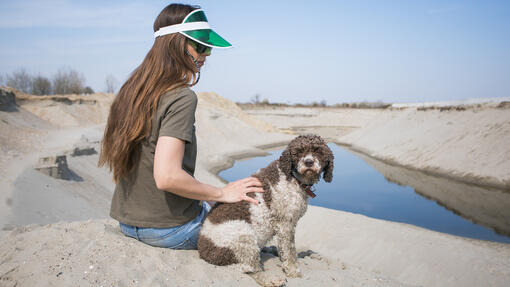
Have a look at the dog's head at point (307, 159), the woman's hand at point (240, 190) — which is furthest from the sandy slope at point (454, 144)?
the woman's hand at point (240, 190)

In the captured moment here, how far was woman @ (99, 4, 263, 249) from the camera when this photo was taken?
7.14 ft

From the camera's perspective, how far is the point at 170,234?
271cm

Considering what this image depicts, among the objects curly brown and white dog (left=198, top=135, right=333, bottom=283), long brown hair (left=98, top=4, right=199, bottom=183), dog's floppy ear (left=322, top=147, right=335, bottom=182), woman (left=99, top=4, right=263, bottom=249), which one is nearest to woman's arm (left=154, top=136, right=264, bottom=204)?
woman (left=99, top=4, right=263, bottom=249)

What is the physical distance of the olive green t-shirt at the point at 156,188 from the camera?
7.27 feet

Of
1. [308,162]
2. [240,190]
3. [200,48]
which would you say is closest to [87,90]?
[200,48]

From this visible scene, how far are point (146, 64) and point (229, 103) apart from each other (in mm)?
44256

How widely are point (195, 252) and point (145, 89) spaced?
1.69 meters

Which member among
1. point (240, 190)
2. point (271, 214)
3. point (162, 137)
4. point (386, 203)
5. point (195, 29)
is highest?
point (195, 29)

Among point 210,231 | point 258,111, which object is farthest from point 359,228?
point 258,111

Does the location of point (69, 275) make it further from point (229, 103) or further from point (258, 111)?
point (258, 111)

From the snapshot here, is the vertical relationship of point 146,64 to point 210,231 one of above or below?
above

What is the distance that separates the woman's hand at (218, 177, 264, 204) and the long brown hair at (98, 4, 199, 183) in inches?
33.3

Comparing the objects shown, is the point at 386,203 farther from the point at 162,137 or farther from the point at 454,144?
the point at 162,137

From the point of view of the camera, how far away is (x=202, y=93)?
44.7 metres
